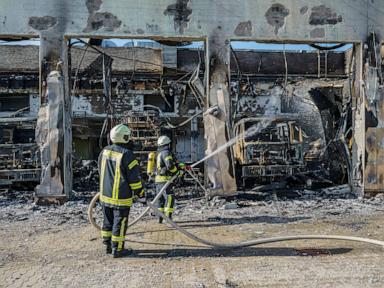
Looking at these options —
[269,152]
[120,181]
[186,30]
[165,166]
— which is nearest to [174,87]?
[269,152]

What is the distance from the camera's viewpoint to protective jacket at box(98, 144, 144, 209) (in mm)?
4770

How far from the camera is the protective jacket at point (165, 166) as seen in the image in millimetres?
6762

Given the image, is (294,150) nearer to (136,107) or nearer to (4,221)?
(4,221)

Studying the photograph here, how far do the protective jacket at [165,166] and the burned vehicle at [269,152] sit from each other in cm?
428

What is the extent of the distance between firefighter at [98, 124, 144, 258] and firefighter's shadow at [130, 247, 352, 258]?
1.19ft

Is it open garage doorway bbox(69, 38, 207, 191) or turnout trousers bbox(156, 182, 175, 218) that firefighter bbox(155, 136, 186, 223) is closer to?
turnout trousers bbox(156, 182, 175, 218)

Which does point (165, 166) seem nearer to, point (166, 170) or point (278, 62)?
point (166, 170)

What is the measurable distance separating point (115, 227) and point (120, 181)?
0.60 metres

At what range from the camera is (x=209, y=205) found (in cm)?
855

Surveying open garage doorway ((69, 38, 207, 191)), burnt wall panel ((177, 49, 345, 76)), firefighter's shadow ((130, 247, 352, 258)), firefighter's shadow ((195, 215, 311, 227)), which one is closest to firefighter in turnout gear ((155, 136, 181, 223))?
firefighter's shadow ((195, 215, 311, 227))

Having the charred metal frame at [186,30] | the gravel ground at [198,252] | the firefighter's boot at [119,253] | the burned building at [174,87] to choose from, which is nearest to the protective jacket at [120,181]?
the firefighter's boot at [119,253]

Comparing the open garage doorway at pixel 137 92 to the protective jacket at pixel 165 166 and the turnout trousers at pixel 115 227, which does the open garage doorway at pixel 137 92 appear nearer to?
the protective jacket at pixel 165 166

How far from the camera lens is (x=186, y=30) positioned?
29.2 ft

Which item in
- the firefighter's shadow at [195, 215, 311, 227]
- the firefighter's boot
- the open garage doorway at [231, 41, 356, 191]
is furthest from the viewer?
the open garage doorway at [231, 41, 356, 191]
